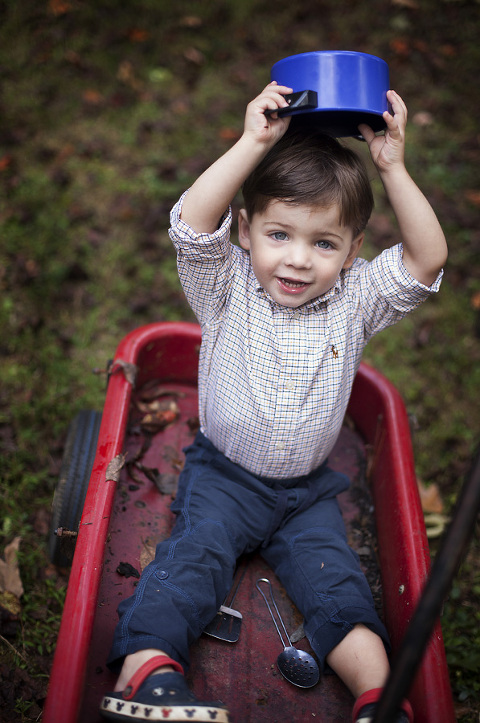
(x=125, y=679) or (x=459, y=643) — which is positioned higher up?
(x=125, y=679)

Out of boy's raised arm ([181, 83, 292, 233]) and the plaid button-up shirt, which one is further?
the plaid button-up shirt

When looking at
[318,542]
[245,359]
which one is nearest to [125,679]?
[318,542]

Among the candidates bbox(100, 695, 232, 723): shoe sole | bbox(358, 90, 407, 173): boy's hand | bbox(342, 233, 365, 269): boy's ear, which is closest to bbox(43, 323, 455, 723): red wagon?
bbox(100, 695, 232, 723): shoe sole

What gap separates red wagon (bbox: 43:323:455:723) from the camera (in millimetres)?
1747

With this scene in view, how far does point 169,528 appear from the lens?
2363mm

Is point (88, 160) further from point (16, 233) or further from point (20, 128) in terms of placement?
point (16, 233)

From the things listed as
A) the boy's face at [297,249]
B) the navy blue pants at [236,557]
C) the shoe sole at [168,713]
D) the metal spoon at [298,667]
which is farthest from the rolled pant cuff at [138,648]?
the boy's face at [297,249]

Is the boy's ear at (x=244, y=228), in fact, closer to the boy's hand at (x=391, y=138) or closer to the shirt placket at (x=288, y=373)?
the shirt placket at (x=288, y=373)

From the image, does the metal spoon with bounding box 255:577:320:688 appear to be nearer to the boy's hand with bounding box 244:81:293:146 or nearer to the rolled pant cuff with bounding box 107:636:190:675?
the rolled pant cuff with bounding box 107:636:190:675

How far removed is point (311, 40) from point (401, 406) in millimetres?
4271

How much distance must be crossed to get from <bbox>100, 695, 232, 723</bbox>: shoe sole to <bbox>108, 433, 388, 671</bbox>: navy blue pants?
18cm

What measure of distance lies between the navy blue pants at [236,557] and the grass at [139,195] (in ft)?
2.52

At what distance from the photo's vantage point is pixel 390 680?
1.15m

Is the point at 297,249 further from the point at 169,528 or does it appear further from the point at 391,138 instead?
the point at 169,528
